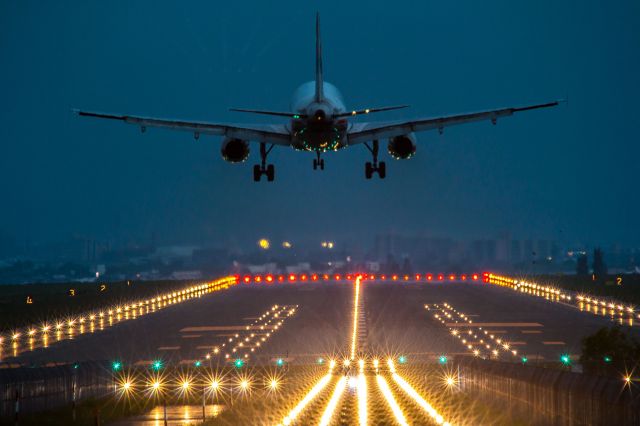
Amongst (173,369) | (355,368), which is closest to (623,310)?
(355,368)

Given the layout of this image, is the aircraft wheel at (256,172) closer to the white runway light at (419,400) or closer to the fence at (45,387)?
the white runway light at (419,400)

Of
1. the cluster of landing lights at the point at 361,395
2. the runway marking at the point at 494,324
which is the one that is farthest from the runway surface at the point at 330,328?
the cluster of landing lights at the point at 361,395

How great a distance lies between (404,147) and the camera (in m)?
63.2

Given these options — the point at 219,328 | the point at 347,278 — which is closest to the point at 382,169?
the point at 219,328

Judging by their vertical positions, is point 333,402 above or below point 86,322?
below

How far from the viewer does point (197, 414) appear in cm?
4338

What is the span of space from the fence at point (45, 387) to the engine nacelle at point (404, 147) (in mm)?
23552

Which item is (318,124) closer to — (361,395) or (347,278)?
(361,395)

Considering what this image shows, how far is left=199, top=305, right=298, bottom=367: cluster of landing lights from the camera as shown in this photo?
2640 inches

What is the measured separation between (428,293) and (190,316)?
136 ft

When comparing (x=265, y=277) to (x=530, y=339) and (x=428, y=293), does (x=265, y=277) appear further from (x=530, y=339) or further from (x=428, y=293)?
(x=530, y=339)

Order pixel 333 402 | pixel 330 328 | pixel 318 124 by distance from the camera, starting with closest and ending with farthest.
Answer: pixel 333 402, pixel 318 124, pixel 330 328

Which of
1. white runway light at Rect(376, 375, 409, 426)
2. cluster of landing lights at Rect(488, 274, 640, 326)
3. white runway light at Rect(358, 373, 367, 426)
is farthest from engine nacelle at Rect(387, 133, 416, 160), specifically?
cluster of landing lights at Rect(488, 274, 640, 326)

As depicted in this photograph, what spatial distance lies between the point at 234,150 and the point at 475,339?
25.9 metres
